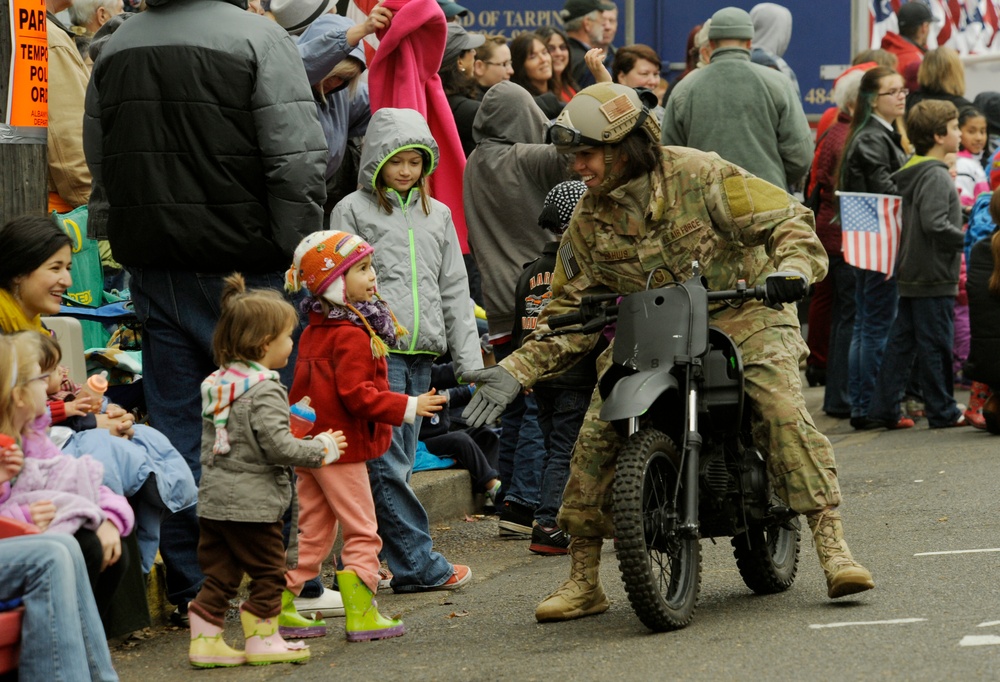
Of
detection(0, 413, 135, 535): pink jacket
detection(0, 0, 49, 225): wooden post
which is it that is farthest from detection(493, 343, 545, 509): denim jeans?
detection(0, 413, 135, 535): pink jacket

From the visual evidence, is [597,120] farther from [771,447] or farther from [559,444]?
[559,444]

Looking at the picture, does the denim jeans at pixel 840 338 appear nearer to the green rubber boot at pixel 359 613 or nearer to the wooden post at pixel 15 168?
the green rubber boot at pixel 359 613

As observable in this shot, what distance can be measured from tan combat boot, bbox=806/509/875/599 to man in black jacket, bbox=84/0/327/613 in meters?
2.23

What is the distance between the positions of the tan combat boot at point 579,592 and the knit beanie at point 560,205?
84.6 inches

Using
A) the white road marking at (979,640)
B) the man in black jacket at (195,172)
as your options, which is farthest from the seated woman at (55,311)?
the white road marking at (979,640)

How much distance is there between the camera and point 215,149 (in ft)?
21.6

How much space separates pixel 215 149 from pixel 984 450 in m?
5.77

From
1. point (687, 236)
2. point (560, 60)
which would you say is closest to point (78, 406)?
point (687, 236)

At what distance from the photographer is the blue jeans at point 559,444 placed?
25.9 feet

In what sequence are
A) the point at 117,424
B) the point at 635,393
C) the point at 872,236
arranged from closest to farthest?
1. the point at 635,393
2. the point at 117,424
3. the point at 872,236

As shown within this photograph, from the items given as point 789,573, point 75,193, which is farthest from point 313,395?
point 75,193

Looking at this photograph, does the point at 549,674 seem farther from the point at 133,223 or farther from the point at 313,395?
the point at 133,223

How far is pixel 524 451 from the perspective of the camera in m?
8.41

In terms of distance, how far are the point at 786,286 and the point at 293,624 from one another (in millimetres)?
2154
